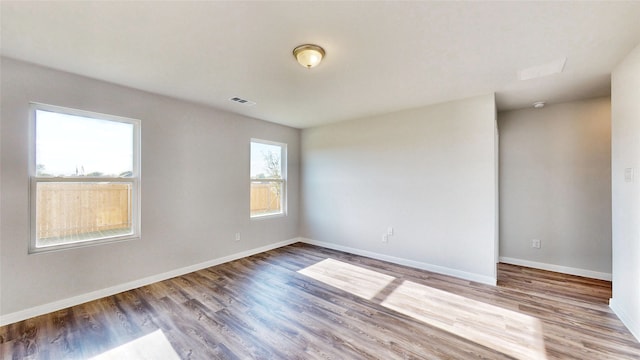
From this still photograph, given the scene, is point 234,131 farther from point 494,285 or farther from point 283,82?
point 494,285

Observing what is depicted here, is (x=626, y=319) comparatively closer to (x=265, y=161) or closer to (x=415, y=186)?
(x=415, y=186)

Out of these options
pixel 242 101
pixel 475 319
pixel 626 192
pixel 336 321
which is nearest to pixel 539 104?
pixel 626 192

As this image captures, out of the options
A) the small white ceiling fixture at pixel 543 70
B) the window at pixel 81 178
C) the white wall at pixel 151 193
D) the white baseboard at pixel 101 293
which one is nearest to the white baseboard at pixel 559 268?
the small white ceiling fixture at pixel 543 70

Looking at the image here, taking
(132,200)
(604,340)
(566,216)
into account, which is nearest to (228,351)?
(132,200)

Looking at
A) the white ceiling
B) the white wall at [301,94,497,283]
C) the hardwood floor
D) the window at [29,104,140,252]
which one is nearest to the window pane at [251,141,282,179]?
the white wall at [301,94,497,283]

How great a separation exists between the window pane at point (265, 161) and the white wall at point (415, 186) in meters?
0.71

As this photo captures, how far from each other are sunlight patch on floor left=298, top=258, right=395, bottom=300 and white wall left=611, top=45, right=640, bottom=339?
2109mm

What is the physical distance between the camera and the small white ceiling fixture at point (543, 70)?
239 cm

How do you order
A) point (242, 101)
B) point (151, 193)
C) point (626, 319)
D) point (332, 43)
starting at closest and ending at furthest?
point (332, 43)
point (626, 319)
point (151, 193)
point (242, 101)

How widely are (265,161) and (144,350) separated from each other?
3.37 metres

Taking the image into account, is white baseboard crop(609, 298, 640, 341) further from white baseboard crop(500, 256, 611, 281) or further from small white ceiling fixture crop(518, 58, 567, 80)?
small white ceiling fixture crop(518, 58, 567, 80)

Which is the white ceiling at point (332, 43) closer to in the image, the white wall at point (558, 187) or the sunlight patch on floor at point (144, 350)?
the white wall at point (558, 187)

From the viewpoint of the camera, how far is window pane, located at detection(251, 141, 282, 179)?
4.68 metres

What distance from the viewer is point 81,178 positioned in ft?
9.04
